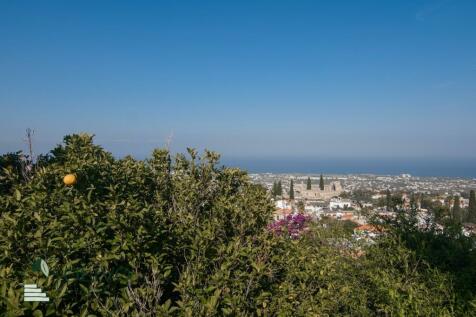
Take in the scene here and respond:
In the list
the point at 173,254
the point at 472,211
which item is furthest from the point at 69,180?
the point at 472,211

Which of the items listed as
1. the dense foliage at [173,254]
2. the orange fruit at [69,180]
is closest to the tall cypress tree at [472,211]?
the dense foliage at [173,254]

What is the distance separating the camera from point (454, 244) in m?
6.14

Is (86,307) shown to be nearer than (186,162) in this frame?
Yes

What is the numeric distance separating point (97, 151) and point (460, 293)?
5.91 meters

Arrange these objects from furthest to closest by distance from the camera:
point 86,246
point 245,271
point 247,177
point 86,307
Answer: point 247,177, point 245,271, point 86,246, point 86,307

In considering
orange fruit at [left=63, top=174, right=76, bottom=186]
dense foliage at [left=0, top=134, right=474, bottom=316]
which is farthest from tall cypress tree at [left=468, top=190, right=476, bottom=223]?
orange fruit at [left=63, top=174, right=76, bottom=186]

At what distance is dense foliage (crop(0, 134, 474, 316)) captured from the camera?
2799 millimetres

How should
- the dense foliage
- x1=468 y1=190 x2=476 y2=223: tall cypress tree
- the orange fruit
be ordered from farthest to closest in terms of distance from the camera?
1. x1=468 y1=190 x2=476 y2=223: tall cypress tree
2. the orange fruit
3. the dense foliage

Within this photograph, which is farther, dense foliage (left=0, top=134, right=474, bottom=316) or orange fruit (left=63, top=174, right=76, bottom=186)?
orange fruit (left=63, top=174, right=76, bottom=186)

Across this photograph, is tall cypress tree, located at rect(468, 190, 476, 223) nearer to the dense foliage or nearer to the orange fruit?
the dense foliage

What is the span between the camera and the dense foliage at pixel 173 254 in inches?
110

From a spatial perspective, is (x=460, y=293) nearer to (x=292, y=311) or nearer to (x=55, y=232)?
(x=292, y=311)

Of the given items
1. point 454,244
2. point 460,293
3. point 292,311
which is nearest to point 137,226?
point 292,311

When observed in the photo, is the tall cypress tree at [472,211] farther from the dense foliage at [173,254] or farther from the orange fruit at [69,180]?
the orange fruit at [69,180]
